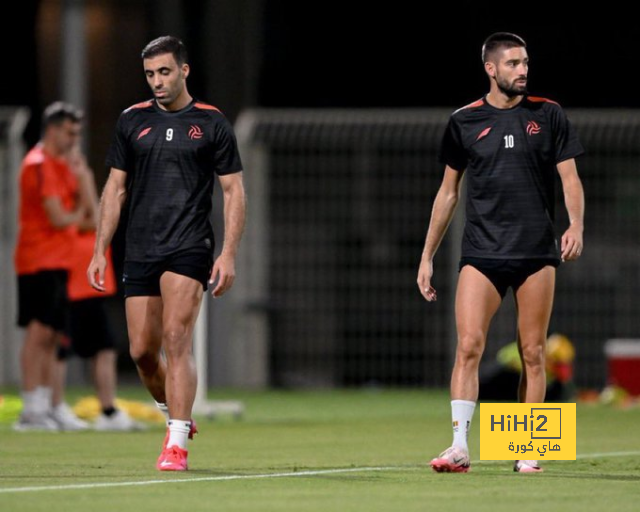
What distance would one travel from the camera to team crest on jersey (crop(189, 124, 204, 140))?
838 cm

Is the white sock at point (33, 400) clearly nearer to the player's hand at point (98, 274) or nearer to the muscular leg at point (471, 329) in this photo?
the player's hand at point (98, 274)

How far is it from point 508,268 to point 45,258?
462 centimetres

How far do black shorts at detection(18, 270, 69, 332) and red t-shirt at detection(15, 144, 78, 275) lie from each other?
6 centimetres

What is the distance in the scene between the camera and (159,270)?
838cm

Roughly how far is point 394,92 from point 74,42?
11.6 feet

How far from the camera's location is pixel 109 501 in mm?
6648

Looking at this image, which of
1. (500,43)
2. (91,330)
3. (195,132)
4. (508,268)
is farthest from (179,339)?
(91,330)

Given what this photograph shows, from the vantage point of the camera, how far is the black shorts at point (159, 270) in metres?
8.30

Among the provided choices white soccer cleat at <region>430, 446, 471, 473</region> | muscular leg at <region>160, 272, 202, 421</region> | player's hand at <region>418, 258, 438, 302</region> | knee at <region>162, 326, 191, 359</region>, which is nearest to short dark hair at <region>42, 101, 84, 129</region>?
muscular leg at <region>160, 272, 202, 421</region>

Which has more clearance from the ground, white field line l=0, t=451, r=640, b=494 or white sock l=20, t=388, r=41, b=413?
white field line l=0, t=451, r=640, b=494

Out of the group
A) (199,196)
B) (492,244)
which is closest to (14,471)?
(199,196)

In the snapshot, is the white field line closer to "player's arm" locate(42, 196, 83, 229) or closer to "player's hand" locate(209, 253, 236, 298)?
"player's hand" locate(209, 253, 236, 298)

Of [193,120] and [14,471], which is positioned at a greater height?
[193,120]

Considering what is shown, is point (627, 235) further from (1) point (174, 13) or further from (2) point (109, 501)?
(2) point (109, 501)
